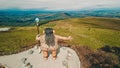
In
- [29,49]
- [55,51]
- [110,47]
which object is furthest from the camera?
[110,47]

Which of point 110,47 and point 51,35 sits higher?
point 51,35

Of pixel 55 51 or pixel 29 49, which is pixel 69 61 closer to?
pixel 55 51

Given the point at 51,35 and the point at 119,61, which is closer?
the point at 51,35

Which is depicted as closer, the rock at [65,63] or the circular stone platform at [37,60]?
the rock at [65,63]

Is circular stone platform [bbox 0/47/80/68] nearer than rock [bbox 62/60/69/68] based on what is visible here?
No

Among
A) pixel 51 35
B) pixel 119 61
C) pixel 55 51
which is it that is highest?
pixel 51 35

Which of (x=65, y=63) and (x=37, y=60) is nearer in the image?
(x=65, y=63)

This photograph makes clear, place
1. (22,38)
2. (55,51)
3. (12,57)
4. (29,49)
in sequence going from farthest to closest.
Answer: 1. (22,38)
2. (29,49)
3. (12,57)
4. (55,51)

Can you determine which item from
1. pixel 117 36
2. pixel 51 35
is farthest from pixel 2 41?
pixel 117 36
